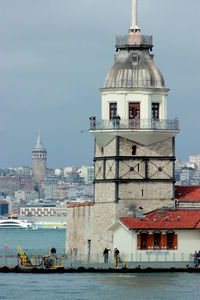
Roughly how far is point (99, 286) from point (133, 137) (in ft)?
52.0

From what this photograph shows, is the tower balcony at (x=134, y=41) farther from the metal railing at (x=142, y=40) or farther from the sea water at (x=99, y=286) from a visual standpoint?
the sea water at (x=99, y=286)

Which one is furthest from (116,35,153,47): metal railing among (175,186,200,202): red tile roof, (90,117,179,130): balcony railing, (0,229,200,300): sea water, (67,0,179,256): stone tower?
(0,229,200,300): sea water

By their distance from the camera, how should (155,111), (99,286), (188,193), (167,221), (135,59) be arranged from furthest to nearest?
(188,193) < (155,111) < (135,59) < (167,221) < (99,286)

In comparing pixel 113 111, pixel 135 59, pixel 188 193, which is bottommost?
pixel 188 193

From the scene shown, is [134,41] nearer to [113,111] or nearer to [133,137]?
[113,111]

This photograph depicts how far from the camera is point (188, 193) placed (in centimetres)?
9562

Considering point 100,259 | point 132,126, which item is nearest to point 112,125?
point 132,126

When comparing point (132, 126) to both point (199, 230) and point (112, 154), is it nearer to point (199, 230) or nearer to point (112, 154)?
point (112, 154)

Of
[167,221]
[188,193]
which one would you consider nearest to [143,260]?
[167,221]

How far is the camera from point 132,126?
303 feet

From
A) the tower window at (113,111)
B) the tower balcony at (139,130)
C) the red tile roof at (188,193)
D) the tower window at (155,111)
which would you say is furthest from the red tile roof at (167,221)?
the tower window at (113,111)

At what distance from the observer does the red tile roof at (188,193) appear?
94125mm

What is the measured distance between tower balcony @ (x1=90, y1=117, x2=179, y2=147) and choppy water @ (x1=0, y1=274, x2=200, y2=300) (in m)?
11.5

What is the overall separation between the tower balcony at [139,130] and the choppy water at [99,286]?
37.6 feet
